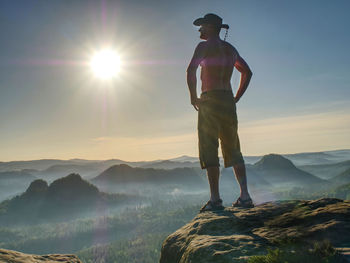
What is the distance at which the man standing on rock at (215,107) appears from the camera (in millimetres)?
6906

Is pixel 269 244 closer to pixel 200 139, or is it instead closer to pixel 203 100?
pixel 200 139

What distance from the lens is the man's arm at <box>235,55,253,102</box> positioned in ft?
26.0

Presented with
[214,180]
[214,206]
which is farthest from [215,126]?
[214,206]

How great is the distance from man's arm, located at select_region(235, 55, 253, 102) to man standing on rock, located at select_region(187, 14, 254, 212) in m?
0.50

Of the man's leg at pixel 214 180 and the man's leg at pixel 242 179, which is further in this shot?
the man's leg at pixel 242 179

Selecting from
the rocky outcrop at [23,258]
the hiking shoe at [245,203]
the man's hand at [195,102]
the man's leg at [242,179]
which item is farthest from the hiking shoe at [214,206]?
the rocky outcrop at [23,258]

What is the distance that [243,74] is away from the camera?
807 centimetres

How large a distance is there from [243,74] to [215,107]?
1.99 m

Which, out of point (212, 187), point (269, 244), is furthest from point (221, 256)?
point (212, 187)

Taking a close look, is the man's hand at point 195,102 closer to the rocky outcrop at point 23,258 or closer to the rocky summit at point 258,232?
the rocky summit at point 258,232

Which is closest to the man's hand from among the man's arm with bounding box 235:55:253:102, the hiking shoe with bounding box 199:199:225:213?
the man's arm with bounding box 235:55:253:102

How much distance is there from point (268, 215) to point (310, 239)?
5.67ft

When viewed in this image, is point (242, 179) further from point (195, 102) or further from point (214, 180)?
point (195, 102)

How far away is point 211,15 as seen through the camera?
7441mm
